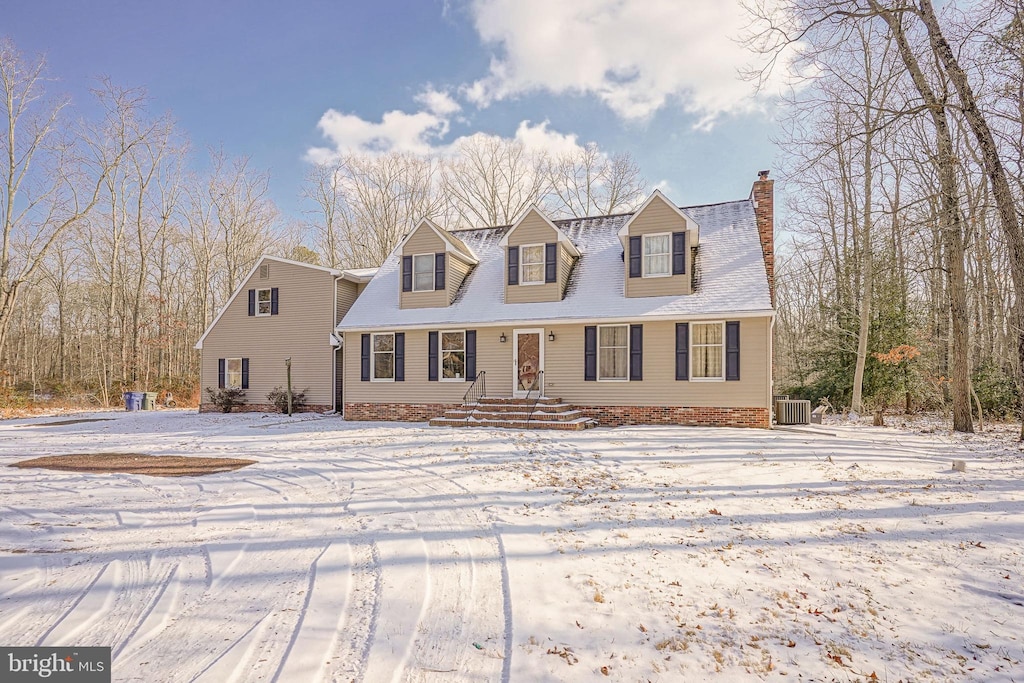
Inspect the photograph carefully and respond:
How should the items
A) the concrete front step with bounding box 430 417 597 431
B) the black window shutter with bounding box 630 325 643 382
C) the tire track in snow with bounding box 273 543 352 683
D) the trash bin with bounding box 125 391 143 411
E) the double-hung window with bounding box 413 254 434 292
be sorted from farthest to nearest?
the trash bin with bounding box 125 391 143 411, the double-hung window with bounding box 413 254 434 292, the black window shutter with bounding box 630 325 643 382, the concrete front step with bounding box 430 417 597 431, the tire track in snow with bounding box 273 543 352 683

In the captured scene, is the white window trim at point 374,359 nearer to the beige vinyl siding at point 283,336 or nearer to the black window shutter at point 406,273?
the black window shutter at point 406,273

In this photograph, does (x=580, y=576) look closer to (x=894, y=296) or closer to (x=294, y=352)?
(x=294, y=352)

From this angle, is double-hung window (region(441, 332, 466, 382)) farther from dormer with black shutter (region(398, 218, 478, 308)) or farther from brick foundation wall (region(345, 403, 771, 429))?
dormer with black shutter (region(398, 218, 478, 308))

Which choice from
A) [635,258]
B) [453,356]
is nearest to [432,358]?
[453,356]

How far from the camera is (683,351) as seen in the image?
13.1 metres

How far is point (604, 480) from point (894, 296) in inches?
618

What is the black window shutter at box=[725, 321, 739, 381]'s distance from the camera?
12656 millimetres

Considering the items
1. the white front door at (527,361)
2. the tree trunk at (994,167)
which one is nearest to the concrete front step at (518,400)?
the white front door at (527,361)

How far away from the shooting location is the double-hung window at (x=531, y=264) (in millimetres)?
15070

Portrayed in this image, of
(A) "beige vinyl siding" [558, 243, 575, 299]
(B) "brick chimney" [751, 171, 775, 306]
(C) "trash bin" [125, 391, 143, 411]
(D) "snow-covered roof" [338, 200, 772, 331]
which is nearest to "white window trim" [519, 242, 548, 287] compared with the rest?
(A) "beige vinyl siding" [558, 243, 575, 299]

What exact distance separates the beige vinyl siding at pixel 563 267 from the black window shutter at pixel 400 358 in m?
5.16

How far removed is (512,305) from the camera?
14938 mm

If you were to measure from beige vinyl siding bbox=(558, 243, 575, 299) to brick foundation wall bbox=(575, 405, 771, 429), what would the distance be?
358 cm

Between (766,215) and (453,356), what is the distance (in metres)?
10.4
